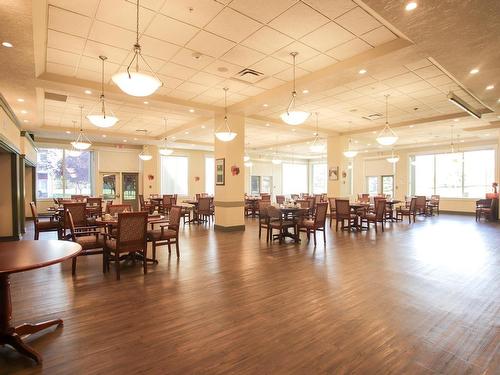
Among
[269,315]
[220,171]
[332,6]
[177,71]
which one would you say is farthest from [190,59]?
[269,315]

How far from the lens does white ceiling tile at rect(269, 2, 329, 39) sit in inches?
151

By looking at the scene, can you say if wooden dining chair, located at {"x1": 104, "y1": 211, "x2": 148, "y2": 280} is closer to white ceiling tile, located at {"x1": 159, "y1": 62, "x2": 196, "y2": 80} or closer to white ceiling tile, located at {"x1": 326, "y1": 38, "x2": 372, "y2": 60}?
white ceiling tile, located at {"x1": 159, "y1": 62, "x2": 196, "y2": 80}

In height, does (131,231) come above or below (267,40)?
below

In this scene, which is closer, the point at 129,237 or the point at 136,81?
the point at 136,81

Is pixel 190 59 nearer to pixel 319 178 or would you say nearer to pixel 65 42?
pixel 65 42

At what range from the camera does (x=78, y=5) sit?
3.71 m

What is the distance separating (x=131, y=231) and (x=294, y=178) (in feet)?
57.1

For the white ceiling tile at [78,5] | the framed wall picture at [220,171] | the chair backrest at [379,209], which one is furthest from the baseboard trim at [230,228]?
the white ceiling tile at [78,5]

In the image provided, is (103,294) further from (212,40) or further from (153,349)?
(212,40)

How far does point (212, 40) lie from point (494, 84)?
5.35 meters

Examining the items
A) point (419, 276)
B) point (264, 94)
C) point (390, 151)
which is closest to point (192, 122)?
point (264, 94)

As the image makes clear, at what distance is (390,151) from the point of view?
16391 millimetres

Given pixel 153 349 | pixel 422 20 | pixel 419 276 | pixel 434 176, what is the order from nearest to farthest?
pixel 153 349
pixel 422 20
pixel 419 276
pixel 434 176

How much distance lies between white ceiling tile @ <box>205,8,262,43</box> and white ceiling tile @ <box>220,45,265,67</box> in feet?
1.31
